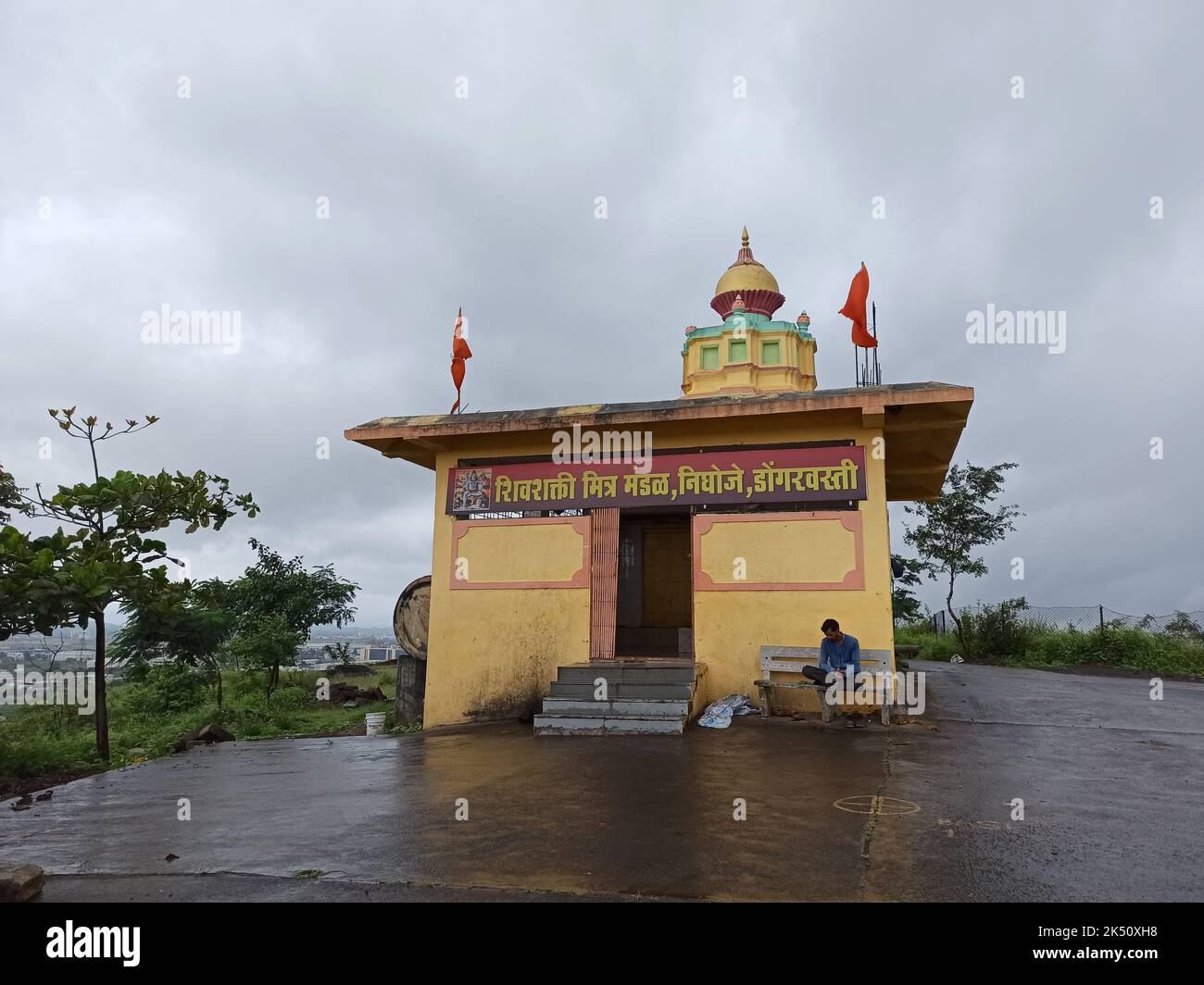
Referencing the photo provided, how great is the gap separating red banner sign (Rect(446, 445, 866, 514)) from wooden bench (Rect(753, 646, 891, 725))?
1.99 m

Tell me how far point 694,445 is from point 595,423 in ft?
4.73

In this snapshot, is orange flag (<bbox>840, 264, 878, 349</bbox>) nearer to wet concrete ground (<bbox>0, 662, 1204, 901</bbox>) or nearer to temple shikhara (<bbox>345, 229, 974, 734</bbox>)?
temple shikhara (<bbox>345, 229, 974, 734</bbox>)

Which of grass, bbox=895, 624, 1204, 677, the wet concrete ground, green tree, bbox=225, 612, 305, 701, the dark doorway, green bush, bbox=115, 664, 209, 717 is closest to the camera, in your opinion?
the wet concrete ground

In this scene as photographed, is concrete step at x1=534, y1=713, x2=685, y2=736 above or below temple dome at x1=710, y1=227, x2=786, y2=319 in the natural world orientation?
below

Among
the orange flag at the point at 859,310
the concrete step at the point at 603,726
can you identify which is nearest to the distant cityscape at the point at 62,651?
the concrete step at the point at 603,726

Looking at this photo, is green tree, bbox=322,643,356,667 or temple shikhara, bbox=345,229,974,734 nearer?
temple shikhara, bbox=345,229,974,734

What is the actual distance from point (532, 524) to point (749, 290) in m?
15.9

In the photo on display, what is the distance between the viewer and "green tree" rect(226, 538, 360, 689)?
68.0 ft

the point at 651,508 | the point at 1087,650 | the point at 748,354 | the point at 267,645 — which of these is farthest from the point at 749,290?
the point at 267,645

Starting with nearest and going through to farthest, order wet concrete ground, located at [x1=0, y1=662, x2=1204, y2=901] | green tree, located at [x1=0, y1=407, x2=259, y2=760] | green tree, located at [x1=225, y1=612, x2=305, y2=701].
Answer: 1. wet concrete ground, located at [x1=0, y1=662, x2=1204, y2=901]
2. green tree, located at [x1=0, y1=407, x2=259, y2=760]
3. green tree, located at [x1=225, y1=612, x2=305, y2=701]

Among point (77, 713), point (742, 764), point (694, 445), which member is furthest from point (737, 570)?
point (77, 713)

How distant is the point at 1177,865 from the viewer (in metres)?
3.90

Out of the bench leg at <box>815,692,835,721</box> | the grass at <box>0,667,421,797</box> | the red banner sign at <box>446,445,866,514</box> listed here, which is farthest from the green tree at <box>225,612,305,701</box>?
the bench leg at <box>815,692,835,721</box>
